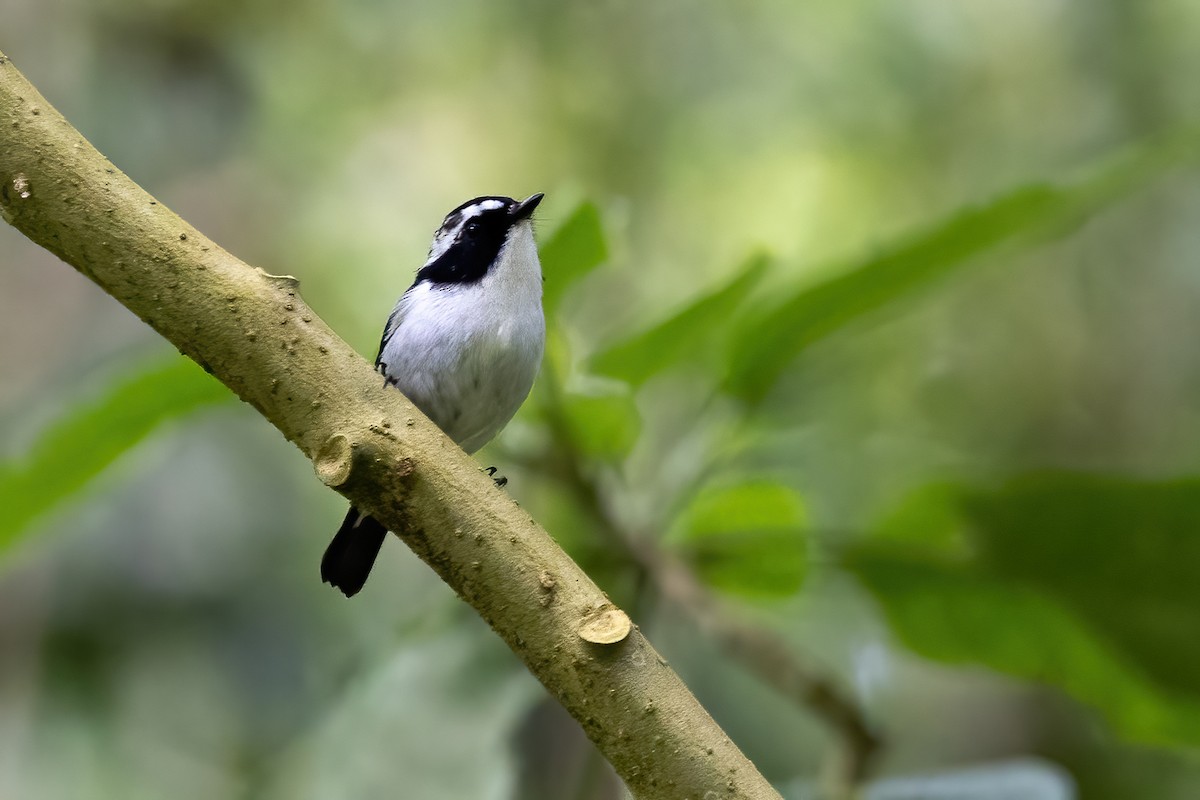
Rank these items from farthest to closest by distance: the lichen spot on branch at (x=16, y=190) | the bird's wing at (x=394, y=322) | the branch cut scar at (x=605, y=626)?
the bird's wing at (x=394, y=322)
the lichen spot on branch at (x=16, y=190)
the branch cut scar at (x=605, y=626)

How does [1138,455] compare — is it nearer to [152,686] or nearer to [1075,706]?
[1075,706]

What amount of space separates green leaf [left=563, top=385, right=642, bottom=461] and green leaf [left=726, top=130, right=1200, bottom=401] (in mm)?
277

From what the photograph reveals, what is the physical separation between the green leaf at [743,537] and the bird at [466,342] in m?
0.44

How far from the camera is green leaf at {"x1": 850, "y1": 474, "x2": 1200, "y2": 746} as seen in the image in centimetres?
238

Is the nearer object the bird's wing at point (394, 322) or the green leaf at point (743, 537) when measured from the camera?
the green leaf at point (743, 537)

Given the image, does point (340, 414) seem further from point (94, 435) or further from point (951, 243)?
point (951, 243)

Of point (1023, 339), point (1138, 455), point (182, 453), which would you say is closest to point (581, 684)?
point (182, 453)

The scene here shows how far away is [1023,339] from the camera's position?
5203mm

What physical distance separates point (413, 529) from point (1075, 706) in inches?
119

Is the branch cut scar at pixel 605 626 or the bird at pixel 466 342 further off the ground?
the bird at pixel 466 342

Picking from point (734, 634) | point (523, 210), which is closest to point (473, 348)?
point (523, 210)

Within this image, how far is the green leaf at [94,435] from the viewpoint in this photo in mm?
2080

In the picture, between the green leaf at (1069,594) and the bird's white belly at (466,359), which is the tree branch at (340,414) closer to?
the bird's white belly at (466,359)

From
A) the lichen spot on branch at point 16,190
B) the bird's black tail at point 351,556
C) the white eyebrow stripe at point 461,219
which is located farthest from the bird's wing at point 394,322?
the lichen spot on branch at point 16,190
